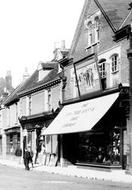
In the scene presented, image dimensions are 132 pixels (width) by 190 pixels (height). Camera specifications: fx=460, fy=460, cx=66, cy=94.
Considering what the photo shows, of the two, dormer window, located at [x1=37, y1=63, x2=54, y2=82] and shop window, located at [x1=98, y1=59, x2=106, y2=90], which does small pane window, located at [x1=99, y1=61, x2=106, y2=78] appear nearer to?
shop window, located at [x1=98, y1=59, x2=106, y2=90]

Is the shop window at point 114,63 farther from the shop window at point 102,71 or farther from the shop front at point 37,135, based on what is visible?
the shop front at point 37,135

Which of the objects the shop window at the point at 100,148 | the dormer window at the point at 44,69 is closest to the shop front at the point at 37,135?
the dormer window at the point at 44,69

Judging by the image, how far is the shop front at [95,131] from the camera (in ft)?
76.8

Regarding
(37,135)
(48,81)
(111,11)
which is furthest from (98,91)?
(37,135)

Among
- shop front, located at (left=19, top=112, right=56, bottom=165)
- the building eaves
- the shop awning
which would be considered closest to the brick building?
the shop awning

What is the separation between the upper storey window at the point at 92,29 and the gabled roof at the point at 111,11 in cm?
46

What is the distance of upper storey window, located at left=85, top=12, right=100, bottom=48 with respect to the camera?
27.1 m

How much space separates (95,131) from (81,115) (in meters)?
1.23

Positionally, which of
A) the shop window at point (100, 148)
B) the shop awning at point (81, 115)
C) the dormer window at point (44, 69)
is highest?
the dormer window at point (44, 69)

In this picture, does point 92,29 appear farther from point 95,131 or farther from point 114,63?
point 95,131

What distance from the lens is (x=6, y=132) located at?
4669cm

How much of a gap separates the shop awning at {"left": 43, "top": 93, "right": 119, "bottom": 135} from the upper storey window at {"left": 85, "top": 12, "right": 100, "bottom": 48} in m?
3.60

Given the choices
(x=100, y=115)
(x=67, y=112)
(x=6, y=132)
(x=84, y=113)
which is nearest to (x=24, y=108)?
(x=6, y=132)

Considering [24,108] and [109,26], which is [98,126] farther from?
[24,108]
